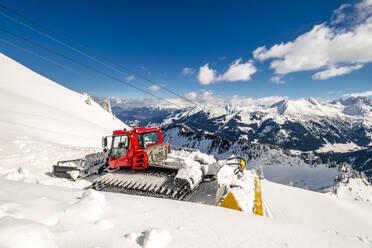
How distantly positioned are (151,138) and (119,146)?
76.8 inches

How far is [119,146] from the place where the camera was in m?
8.68

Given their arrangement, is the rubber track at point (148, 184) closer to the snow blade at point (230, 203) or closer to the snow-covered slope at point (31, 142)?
the snow blade at point (230, 203)

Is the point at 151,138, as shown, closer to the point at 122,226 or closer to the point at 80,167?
the point at 80,167

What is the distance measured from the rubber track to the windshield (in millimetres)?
1000

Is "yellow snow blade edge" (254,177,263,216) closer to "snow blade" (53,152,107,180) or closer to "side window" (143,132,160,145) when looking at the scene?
"side window" (143,132,160,145)

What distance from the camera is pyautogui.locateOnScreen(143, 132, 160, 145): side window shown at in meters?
9.21

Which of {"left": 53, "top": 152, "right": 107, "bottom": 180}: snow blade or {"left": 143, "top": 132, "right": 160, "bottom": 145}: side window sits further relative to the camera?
{"left": 143, "top": 132, "right": 160, "bottom": 145}: side window

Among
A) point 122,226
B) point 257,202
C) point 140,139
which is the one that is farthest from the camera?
point 140,139

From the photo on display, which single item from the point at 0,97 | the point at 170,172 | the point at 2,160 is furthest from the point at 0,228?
the point at 0,97

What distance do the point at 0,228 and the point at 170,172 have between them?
648 centimetres

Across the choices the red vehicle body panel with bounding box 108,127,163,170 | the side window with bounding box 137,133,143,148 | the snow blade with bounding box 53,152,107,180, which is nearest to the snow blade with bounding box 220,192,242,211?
the red vehicle body panel with bounding box 108,127,163,170

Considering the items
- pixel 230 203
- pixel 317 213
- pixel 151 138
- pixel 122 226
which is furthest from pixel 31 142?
pixel 317 213

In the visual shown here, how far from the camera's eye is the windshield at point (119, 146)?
8.58 meters

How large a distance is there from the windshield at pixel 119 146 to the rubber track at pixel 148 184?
1000 mm
